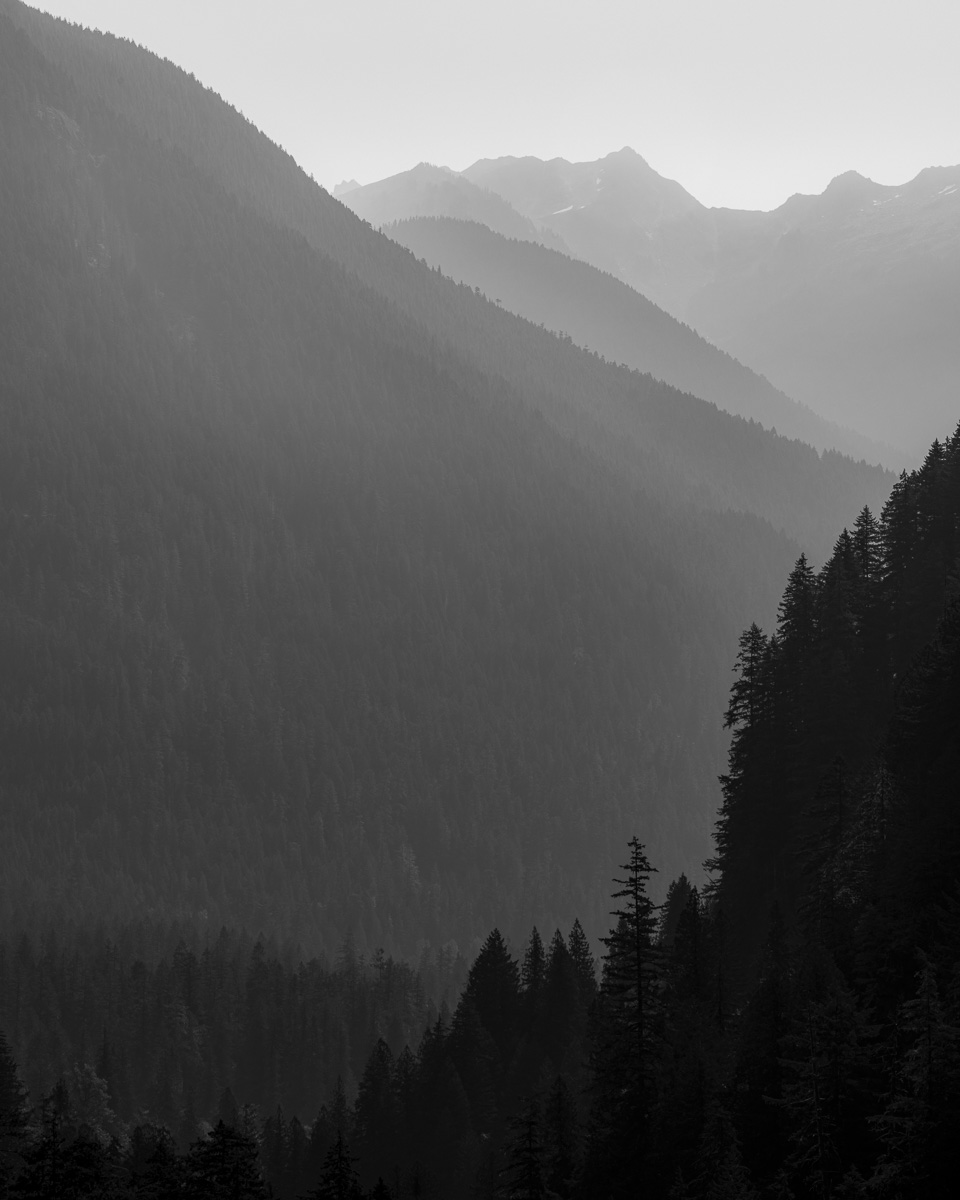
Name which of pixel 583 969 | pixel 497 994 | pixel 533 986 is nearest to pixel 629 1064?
pixel 533 986

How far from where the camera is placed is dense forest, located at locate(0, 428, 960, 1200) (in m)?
39.1

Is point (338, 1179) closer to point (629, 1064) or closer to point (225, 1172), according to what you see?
point (225, 1172)

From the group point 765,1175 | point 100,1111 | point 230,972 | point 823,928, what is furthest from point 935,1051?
point 230,972

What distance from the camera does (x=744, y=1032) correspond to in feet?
148

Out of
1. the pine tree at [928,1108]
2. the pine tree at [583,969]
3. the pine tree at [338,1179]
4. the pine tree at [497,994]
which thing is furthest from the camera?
the pine tree at [497,994]

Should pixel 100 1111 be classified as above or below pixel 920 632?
below

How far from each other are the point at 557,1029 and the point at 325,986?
204 feet

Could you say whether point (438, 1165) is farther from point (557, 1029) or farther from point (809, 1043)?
point (809, 1043)

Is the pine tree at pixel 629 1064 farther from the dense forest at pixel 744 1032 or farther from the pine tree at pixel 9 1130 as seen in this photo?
the pine tree at pixel 9 1130

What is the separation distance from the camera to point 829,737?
66312mm

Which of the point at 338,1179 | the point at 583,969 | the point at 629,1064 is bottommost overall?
the point at 338,1179

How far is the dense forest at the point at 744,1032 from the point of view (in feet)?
128

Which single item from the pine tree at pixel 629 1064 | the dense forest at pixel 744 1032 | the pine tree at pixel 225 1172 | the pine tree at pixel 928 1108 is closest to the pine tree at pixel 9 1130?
the dense forest at pixel 744 1032

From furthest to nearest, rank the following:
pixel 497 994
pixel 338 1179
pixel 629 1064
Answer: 1. pixel 497 994
2. pixel 629 1064
3. pixel 338 1179
